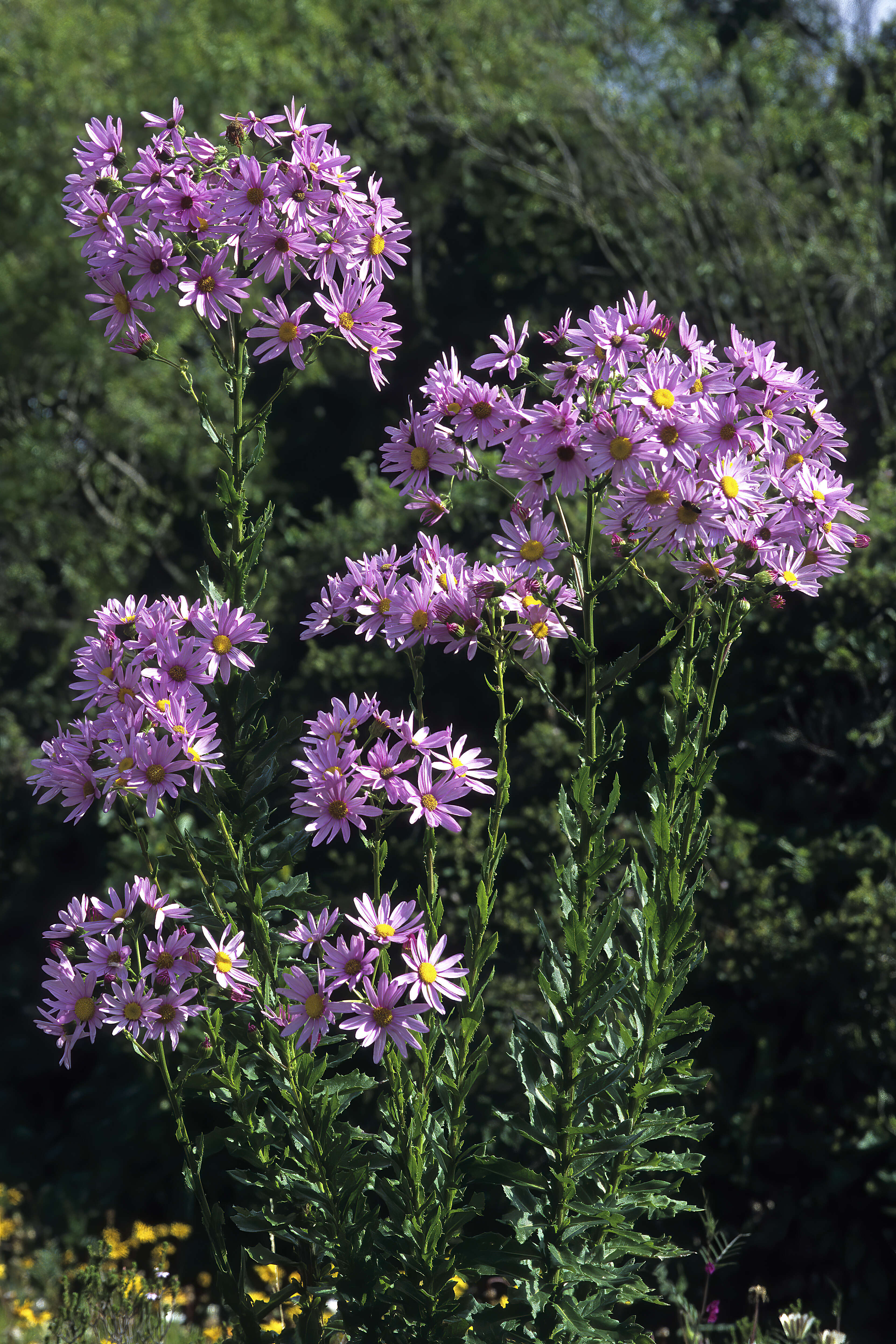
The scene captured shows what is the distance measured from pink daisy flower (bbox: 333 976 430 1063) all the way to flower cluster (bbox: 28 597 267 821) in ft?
1.35

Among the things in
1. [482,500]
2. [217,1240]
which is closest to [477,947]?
[217,1240]

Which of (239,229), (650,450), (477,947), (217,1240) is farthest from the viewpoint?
(217,1240)

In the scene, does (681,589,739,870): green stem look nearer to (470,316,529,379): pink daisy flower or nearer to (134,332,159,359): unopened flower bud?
(470,316,529,379): pink daisy flower

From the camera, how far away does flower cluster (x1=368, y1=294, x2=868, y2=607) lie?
67.0 inches

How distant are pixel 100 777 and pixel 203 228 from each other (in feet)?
3.04

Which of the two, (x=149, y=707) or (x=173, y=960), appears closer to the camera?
(x=149, y=707)

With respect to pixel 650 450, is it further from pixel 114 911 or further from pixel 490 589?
pixel 114 911

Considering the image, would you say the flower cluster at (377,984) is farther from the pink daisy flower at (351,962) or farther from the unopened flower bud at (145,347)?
the unopened flower bud at (145,347)

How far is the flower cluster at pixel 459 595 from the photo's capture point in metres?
1.77

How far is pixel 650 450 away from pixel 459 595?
369 mm

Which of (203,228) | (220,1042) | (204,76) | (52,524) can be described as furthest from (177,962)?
(204,76)

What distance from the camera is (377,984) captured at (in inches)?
69.5

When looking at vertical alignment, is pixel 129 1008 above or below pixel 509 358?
below

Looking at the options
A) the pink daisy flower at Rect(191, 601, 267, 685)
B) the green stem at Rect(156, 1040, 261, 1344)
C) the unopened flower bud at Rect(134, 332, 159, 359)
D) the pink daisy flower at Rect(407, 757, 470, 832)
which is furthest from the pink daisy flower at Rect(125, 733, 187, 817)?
the unopened flower bud at Rect(134, 332, 159, 359)
